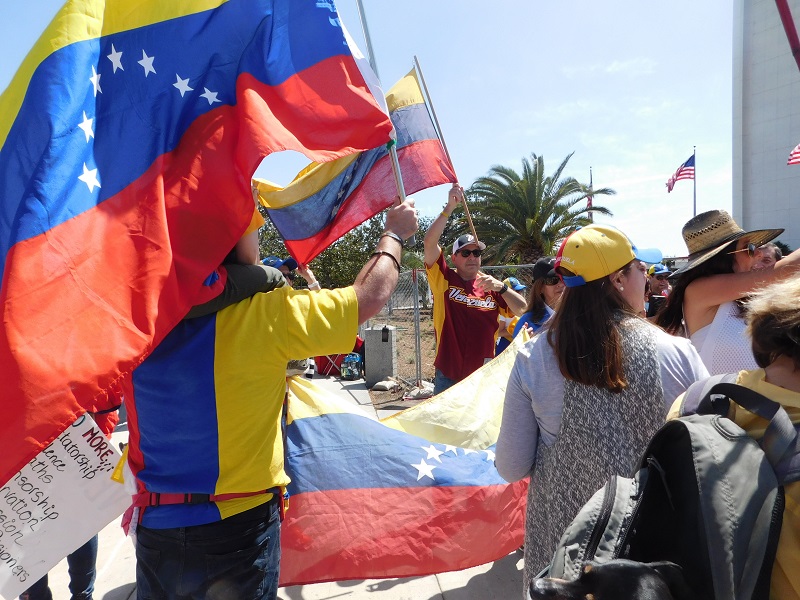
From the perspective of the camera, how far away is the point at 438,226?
14.1 ft

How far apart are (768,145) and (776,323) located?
32433 millimetres

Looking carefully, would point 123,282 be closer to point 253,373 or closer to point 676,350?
point 253,373

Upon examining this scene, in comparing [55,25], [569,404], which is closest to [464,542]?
[569,404]

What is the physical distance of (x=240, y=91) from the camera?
1.98 meters

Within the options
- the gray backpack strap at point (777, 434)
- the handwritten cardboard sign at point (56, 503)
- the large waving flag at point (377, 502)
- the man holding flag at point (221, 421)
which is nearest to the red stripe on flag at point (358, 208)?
the large waving flag at point (377, 502)

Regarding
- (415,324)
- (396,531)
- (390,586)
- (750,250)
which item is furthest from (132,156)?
(415,324)

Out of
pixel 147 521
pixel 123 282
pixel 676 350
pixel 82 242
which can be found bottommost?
pixel 147 521

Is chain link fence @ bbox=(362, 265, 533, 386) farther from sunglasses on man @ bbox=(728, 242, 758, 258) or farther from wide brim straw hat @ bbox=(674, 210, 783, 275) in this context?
sunglasses on man @ bbox=(728, 242, 758, 258)

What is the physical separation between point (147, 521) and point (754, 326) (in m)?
1.86

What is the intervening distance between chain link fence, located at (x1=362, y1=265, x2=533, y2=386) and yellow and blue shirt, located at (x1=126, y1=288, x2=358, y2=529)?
22.1 feet

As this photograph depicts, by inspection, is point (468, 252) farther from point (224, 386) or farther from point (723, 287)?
point (224, 386)

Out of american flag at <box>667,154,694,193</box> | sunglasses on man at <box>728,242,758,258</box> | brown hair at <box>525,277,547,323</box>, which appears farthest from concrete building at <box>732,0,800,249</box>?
sunglasses on man at <box>728,242,758,258</box>

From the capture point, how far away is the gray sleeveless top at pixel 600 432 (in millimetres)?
1771

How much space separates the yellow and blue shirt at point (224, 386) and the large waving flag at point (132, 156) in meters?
0.16
